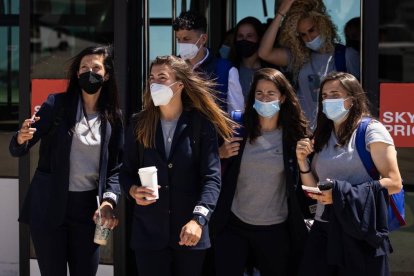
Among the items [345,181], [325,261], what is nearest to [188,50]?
[345,181]

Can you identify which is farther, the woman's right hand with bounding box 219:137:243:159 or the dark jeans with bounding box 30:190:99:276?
the woman's right hand with bounding box 219:137:243:159

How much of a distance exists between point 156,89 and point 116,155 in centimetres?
53

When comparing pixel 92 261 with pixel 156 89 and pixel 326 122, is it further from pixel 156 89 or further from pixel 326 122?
pixel 326 122

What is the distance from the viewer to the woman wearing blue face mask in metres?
3.72

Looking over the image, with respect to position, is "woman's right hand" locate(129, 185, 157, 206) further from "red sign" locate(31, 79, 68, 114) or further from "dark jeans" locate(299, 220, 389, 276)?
"red sign" locate(31, 79, 68, 114)

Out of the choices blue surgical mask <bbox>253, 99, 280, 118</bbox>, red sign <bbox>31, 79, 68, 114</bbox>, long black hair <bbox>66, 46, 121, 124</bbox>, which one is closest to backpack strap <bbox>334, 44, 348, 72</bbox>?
A: blue surgical mask <bbox>253, 99, 280, 118</bbox>

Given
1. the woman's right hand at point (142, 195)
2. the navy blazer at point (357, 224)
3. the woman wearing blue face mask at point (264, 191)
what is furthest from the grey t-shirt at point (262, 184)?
the woman's right hand at point (142, 195)

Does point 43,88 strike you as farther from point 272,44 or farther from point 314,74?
point 314,74

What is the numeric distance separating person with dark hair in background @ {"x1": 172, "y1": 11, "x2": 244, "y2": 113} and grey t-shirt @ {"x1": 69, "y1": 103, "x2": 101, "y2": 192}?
824 millimetres

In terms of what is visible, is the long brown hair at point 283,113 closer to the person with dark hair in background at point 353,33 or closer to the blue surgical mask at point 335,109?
the blue surgical mask at point 335,109

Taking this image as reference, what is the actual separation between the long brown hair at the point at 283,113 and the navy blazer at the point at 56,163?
2.42ft

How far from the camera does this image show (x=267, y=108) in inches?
146

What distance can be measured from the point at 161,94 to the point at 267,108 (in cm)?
61

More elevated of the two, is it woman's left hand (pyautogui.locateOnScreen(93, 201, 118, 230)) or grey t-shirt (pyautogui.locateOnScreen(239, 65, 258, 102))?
grey t-shirt (pyautogui.locateOnScreen(239, 65, 258, 102))
